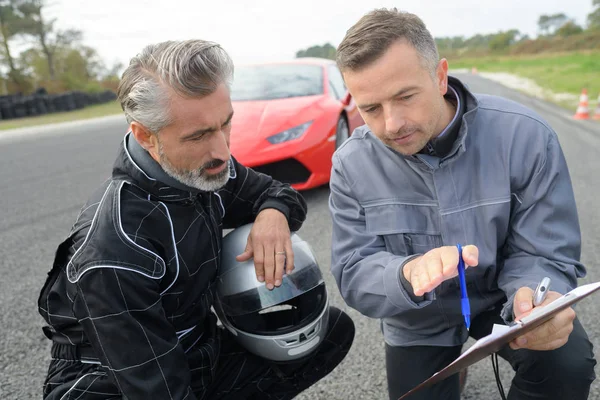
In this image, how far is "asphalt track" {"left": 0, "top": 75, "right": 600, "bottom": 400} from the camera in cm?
248

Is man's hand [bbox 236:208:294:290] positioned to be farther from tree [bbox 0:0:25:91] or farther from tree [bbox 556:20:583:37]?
tree [bbox 556:20:583:37]

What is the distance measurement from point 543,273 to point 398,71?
31.5 inches

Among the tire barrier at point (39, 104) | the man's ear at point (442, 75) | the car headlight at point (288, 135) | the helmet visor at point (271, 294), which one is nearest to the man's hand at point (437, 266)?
the helmet visor at point (271, 294)

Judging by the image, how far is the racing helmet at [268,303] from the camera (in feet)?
6.51

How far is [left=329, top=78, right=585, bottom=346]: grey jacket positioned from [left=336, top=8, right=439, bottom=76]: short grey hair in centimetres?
24

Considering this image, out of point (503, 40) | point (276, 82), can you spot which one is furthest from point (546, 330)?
point (503, 40)

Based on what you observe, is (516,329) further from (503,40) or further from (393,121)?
(503,40)

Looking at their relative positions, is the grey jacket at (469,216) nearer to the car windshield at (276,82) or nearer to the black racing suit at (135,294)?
the black racing suit at (135,294)

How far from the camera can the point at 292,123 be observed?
5215 millimetres

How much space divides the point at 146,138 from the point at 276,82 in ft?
15.5

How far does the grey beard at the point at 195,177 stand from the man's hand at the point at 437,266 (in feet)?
2.32

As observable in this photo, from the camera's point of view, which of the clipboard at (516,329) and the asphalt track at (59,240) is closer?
the clipboard at (516,329)

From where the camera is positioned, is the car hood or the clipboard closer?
the clipboard

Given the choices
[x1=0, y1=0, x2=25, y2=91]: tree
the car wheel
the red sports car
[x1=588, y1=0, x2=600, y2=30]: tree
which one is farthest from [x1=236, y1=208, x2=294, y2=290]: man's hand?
[x1=588, y1=0, x2=600, y2=30]: tree
